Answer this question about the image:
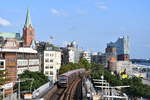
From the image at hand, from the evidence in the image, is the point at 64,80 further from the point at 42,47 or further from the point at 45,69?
the point at 42,47

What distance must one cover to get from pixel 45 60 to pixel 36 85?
75.1m

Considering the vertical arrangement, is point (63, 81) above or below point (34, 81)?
above

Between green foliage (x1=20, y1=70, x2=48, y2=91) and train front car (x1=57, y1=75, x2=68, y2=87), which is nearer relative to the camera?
train front car (x1=57, y1=75, x2=68, y2=87)

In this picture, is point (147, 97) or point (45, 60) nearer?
point (147, 97)

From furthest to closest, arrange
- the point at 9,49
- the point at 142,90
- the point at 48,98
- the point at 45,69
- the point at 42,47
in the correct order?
the point at 42,47 → the point at 45,69 → the point at 142,90 → the point at 9,49 → the point at 48,98

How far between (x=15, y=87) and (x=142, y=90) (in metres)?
43.0

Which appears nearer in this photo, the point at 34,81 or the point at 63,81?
the point at 63,81

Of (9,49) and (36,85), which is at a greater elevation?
(9,49)

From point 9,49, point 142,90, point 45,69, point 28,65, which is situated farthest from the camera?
point 45,69

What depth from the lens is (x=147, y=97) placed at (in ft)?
350

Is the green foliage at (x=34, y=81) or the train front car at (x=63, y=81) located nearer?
the train front car at (x=63, y=81)

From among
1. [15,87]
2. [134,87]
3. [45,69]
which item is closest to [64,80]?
[15,87]

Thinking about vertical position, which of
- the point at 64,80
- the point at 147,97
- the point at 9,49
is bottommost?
the point at 147,97

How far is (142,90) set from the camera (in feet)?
350
